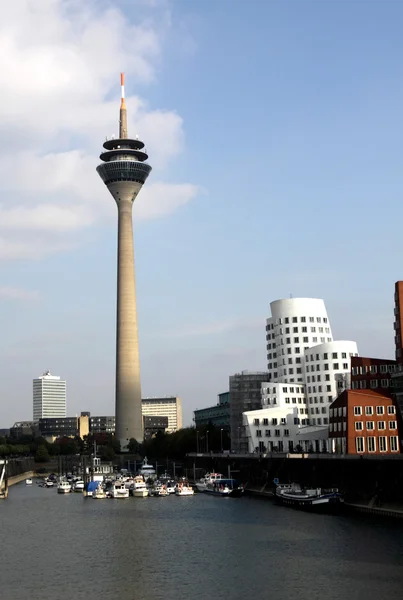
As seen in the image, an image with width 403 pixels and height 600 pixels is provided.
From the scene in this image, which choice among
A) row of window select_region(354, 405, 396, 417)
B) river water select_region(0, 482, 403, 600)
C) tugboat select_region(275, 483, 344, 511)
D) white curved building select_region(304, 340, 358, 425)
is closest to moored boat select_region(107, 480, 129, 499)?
river water select_region(0, 482, 403, 600)

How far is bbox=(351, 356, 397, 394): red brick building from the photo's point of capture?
16932cm

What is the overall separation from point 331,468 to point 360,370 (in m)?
41.9

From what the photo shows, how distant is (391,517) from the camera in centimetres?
10881

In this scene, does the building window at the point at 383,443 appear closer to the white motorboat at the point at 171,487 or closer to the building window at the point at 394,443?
the building window at the point at 394,443

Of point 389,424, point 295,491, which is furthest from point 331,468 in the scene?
point 389,424

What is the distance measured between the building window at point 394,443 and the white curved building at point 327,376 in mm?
46019

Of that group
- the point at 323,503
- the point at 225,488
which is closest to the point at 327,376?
the point at 225,488

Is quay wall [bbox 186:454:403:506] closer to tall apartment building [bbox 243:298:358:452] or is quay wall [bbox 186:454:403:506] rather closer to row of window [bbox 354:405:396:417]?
tall apartment building [bbox 243:298:358:452]

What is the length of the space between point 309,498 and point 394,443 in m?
25.7

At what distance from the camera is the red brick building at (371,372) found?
169325 millimetres

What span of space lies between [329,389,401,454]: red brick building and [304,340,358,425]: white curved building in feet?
146

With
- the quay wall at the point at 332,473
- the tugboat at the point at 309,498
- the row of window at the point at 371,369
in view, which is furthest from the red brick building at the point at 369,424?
the row of window at the point at 371,369

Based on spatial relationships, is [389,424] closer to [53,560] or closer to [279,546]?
[279,546]

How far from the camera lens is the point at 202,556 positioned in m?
89.5
